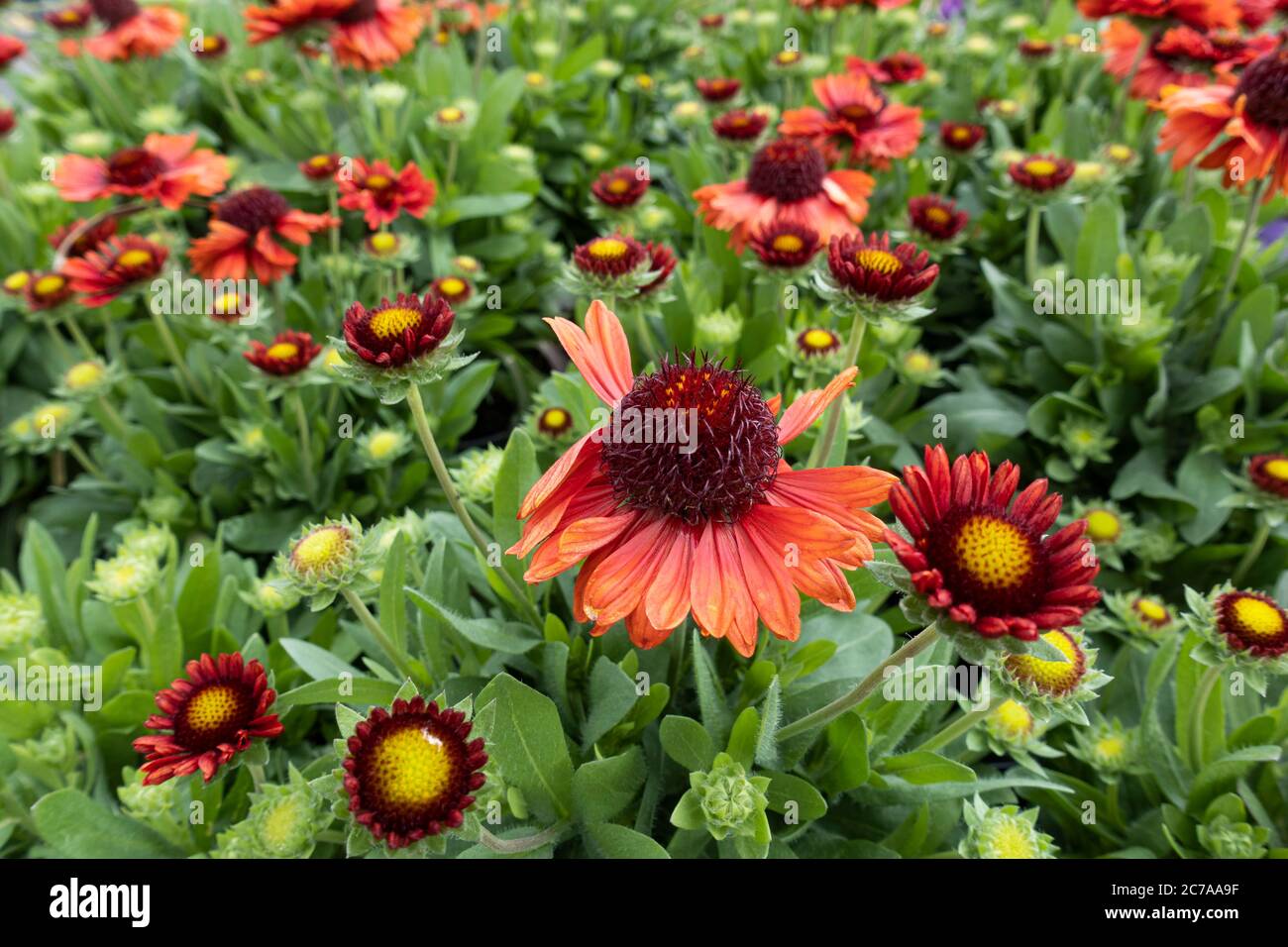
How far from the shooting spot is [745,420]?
763 millimetres

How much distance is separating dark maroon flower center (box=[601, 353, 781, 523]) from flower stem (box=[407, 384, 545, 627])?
0.64 feet

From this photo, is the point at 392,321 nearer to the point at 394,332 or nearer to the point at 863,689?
the point at 394,332

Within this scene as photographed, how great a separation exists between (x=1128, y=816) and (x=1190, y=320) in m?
1.14

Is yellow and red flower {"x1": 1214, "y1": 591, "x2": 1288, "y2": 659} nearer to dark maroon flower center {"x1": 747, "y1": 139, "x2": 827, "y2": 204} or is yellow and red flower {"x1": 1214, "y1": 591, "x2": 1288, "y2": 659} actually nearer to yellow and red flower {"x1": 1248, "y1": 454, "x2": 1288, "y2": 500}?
yellow and red flower {"x1": 1248, "y1": 454, "x2": 1288, "y2": 500}

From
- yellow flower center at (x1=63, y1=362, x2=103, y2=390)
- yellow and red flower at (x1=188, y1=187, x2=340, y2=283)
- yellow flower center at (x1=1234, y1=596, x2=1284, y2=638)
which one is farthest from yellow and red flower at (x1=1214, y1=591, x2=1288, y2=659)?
yellow flower center at (x1=63, y1=362, x2=103, y2=390)

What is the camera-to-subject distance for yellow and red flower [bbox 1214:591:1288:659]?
96 cm

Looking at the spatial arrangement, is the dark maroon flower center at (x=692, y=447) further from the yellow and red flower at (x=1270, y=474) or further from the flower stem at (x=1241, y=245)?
the flower stem at (x=1241, y=245)

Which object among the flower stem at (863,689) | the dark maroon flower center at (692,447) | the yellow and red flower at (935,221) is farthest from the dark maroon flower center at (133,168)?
the flower stem at (863,689)

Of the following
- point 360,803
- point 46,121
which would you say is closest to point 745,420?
point 360,803

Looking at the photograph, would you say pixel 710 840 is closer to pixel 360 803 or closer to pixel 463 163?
pixel 360 803

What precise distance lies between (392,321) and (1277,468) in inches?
55.2

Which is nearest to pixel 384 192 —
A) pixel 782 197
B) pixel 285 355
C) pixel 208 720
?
pixel 285 355

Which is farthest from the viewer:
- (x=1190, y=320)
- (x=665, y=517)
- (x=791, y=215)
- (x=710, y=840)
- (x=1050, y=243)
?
(x=1050, y=243)

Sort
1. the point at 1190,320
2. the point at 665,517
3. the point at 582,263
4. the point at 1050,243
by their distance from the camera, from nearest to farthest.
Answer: the point at 665,517 → the point at 582,263 → the point at 1190,320 → the point at 1050,243
